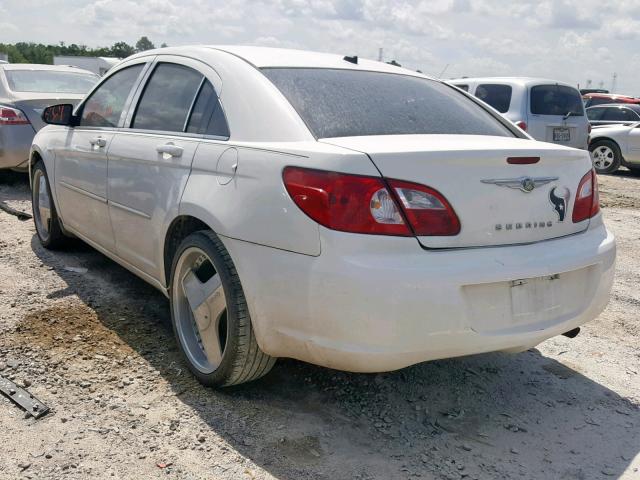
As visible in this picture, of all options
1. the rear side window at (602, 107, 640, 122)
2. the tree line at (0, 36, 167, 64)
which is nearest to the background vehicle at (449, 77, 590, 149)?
the rear side window at (602, 107, 640, 122)

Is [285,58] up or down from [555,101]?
up

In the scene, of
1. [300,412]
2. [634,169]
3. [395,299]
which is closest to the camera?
[395,299]

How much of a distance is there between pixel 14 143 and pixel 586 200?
6.51 metres

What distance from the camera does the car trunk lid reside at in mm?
2508

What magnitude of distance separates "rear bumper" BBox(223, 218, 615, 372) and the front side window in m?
1.80

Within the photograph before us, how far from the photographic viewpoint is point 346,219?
2434 millimetres

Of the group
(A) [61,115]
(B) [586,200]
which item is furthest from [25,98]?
(B) [586,200]

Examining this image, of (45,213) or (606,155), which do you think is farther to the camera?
(606,155)

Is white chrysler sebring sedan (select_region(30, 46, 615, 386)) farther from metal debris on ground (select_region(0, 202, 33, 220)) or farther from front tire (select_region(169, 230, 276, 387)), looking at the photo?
metal debris on ground (select_region(0, 202, 33, 220))

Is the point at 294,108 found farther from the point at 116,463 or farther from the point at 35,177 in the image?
the point at 35,177

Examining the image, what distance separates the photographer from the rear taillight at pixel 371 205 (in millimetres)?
2434

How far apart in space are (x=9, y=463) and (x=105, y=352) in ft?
3.30

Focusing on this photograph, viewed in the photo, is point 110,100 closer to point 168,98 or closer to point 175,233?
point 168,98

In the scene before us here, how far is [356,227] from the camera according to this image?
2430 millimetres
